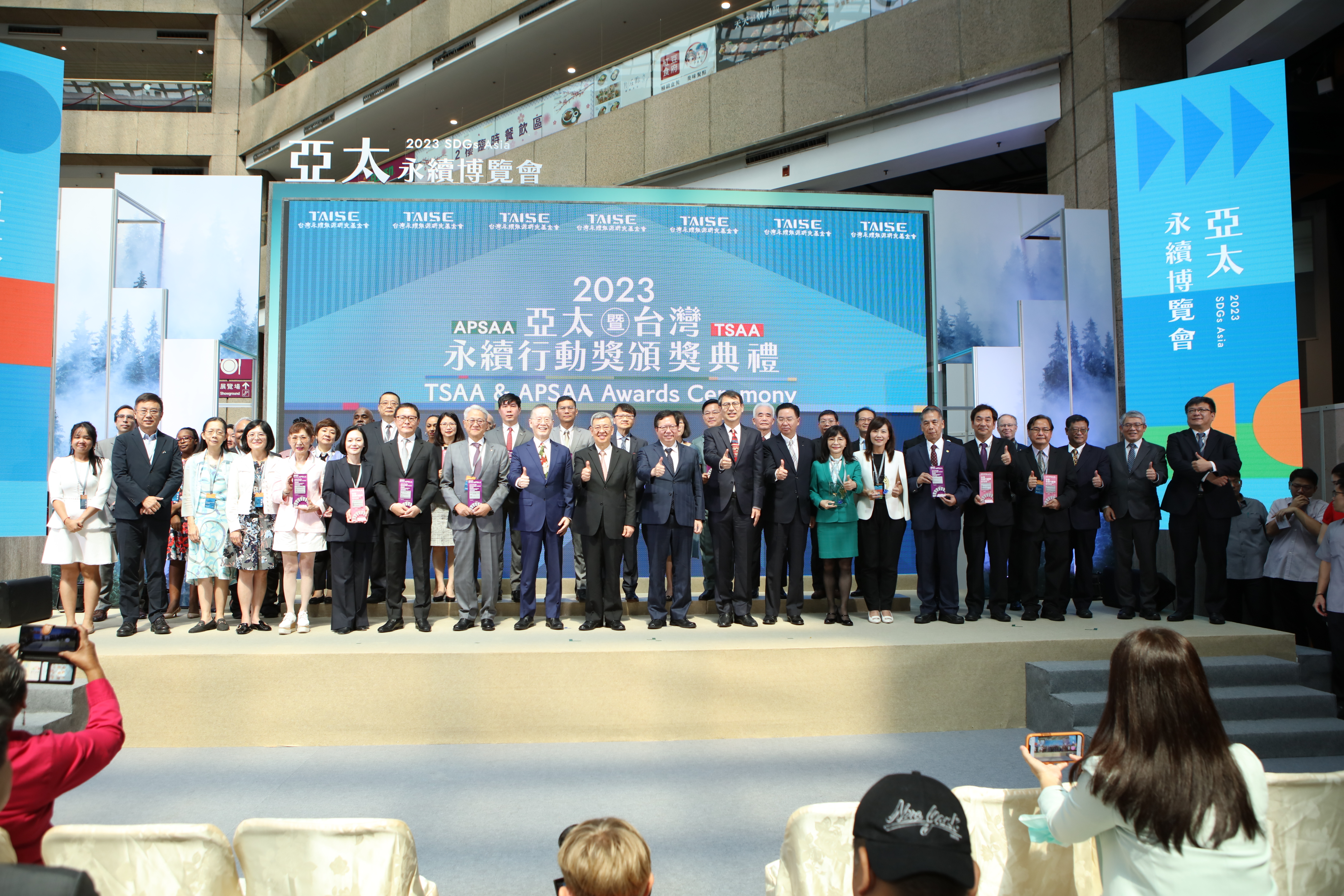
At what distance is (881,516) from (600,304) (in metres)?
2.96

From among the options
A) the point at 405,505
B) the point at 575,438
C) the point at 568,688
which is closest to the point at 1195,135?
the point at 575,438

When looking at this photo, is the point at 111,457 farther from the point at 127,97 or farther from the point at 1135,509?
the point at 127,97

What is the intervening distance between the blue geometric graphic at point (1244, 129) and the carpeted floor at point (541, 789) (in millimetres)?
4470

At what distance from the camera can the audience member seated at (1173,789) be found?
1419 millimetres

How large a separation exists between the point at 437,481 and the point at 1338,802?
437cm

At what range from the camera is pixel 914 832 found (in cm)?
109

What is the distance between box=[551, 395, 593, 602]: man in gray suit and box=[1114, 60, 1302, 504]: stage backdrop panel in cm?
435

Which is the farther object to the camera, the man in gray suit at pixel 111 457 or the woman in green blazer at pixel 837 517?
the woman in green blazer at pixel 837 517

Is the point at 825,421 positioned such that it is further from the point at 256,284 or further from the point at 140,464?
the point at 256,284

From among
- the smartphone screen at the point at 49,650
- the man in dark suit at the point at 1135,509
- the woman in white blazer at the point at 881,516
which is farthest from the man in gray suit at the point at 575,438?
the smartphone screen at the point at 49,650

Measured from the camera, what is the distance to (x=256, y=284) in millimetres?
6961

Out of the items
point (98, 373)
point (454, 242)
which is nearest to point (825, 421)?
point (454, 242)

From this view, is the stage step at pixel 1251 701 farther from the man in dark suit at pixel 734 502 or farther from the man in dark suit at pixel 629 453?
the man in dark suit at pixel 629 453

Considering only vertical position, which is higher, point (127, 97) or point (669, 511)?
point (127, 97)
